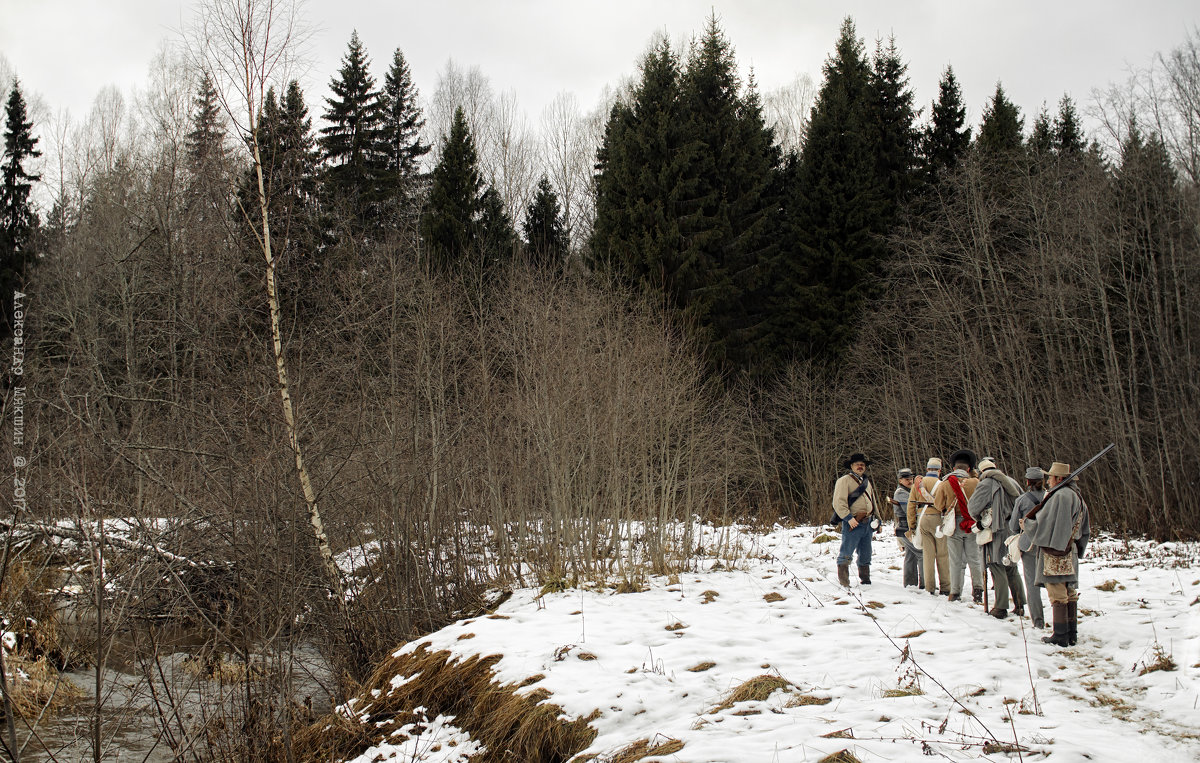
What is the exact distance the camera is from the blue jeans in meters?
11.0

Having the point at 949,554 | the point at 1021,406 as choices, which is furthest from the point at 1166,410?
the point at 949,554

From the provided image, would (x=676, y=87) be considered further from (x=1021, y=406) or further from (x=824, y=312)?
(x=1021, y=406)

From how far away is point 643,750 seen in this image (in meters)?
5.68

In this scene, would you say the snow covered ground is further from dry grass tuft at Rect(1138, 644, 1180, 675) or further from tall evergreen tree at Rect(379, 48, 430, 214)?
tall evergreen tree at Rect(379, 48, 430, 214)

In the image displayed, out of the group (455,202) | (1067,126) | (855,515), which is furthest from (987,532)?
(1067,126)

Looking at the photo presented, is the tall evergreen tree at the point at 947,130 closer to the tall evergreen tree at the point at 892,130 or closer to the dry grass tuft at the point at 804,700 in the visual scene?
the tall evergreen tree at the point at 892,130

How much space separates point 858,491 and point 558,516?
4.81 m

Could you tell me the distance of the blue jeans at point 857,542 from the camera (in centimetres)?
1102

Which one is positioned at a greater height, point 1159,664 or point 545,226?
point 545,226

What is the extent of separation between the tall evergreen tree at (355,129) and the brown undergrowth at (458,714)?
24.2m

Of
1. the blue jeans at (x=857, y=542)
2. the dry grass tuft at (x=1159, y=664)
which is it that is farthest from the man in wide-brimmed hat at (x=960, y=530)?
the dry grass tuft at (x=1159, y=664)

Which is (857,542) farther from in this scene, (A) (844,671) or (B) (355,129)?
(B) (355,129)

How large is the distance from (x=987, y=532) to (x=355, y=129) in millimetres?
29387

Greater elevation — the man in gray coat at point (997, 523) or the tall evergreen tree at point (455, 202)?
the tall evergreen tree at point (455, 202)
